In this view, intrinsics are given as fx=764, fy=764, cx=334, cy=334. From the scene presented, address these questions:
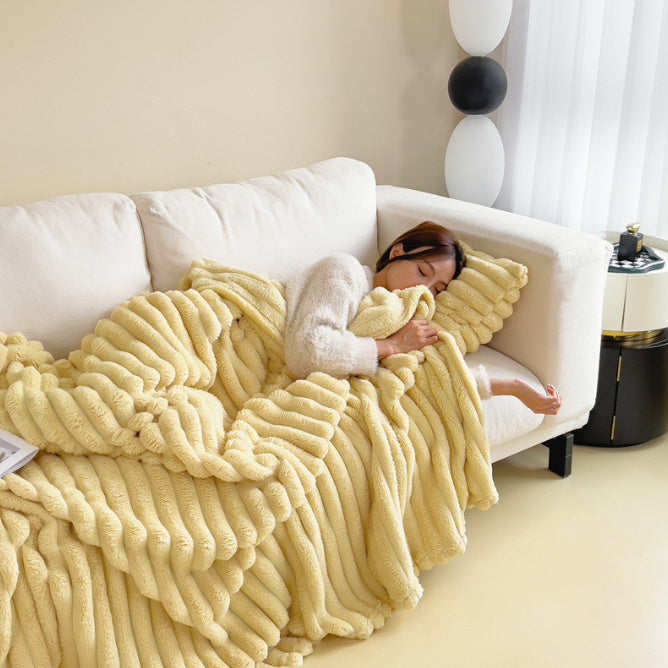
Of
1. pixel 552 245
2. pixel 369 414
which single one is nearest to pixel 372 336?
pixel 369 414

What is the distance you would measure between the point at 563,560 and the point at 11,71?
1.84m

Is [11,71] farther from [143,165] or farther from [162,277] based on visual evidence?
[162,277]

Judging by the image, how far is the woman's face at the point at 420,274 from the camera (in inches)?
74.0

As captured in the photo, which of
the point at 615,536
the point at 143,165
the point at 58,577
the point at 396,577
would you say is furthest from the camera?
the point at 143,165

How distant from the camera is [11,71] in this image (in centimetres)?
197

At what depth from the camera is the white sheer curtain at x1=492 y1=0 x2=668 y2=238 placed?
2.25 metres

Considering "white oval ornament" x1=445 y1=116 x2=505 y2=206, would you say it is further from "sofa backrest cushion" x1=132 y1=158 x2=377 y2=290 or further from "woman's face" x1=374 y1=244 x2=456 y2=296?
"woman's face" x1=374 y1=244 x2=456 y2=296

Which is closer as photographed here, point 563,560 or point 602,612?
point 602,612

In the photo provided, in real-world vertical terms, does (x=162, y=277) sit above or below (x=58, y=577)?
above

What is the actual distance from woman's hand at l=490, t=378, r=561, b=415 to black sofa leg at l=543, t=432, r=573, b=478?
39cm

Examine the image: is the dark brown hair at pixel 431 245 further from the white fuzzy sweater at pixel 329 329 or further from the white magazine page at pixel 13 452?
the white magazine page at pixel 13 452

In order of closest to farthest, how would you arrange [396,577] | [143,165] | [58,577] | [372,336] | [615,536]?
[58,577]
[396,577]
[372,336]
[615,536]
[143,165]

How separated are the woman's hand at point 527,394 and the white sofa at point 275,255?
2.7 inches

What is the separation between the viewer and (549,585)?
5.63ft
